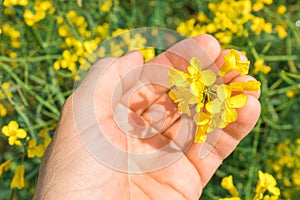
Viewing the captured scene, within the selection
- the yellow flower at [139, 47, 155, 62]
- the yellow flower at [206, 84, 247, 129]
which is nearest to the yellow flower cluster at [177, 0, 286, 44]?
the yellow flower at [139, 47, 155, 62]

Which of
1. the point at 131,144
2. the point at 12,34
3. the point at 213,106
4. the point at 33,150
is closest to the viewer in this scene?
the point at 213,106

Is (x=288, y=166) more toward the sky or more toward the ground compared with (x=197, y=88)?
more toward the ground

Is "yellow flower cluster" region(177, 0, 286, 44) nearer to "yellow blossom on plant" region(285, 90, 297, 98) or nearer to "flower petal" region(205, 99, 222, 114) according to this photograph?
"yellow blossom on plant" region(285, 90, 297, 98)

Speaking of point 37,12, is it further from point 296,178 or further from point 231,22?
point 296,178

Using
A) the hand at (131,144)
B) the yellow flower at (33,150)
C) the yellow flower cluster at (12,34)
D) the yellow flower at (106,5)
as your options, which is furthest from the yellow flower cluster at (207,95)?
the yellow flower cluster at (12,34)

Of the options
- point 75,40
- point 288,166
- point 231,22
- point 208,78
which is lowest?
point 288,166

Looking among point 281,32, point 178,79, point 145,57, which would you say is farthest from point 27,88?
point 281,32

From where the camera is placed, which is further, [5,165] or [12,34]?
[12,34]

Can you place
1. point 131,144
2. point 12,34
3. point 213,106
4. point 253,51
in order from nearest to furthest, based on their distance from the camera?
point 213,106, point 131,144, point 253,51, point 12,34
